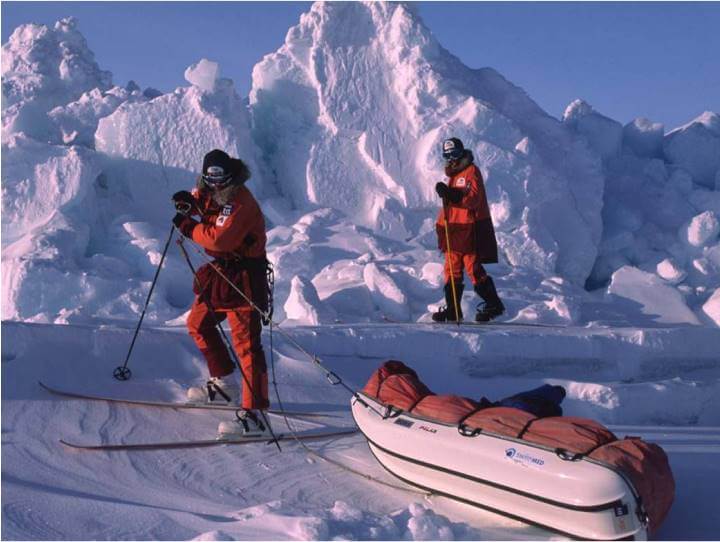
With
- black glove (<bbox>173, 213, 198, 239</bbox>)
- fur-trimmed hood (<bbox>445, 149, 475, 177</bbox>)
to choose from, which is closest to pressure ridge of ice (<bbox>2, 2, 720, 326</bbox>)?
fur-trimmed hood (<bbox>445, 149, 475, 177</bbox>)

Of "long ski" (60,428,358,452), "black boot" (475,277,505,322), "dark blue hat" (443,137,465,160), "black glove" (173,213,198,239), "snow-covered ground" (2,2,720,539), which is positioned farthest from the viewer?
"black boot" (475,277,505,322)

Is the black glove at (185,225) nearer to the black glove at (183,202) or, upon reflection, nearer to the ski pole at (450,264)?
the black glove at (183,202)

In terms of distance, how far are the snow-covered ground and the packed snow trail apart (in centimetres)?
2

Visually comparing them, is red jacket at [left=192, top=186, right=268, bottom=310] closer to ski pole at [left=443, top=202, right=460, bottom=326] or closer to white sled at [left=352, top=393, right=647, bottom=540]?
white sled at [left=352, top=393, right=647, bottom=540]

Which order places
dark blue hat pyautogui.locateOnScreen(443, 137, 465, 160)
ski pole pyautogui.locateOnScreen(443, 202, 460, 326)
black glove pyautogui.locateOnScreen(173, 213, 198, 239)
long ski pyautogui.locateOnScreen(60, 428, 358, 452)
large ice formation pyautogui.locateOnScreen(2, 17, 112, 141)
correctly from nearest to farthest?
long ski pyautogui.locateOnScreen(60, 428, 358, 452) → black glove pyautogui.locateOnScreen(173, 213, 198, 239) → dark blue hat pyautogui.locateOnScreen(443, 137, 465, 160) → ski pole pyautogui.locateOnScreen(443, 202, 460, 326) → large ice formation pyautogui.locateOnScreen(2, 17, 112, 141)

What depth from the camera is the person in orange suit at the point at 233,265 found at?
12.1 ft

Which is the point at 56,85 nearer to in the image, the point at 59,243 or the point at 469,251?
the point at 59,243

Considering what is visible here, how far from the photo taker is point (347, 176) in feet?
40.4

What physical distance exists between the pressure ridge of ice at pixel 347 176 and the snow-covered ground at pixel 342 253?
0.12ft

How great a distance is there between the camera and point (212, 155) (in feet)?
12.2

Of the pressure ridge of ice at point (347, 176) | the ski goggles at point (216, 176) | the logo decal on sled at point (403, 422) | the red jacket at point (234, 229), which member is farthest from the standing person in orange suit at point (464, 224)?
the pressure ridge of ice at point (347, 176)

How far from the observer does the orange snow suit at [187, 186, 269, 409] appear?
12.0 ft

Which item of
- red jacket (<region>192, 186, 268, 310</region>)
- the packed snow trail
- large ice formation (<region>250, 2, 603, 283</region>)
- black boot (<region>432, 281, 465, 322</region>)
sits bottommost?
the packed snow trail

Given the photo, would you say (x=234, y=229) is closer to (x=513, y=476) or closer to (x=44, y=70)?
(x=513, y=476)
